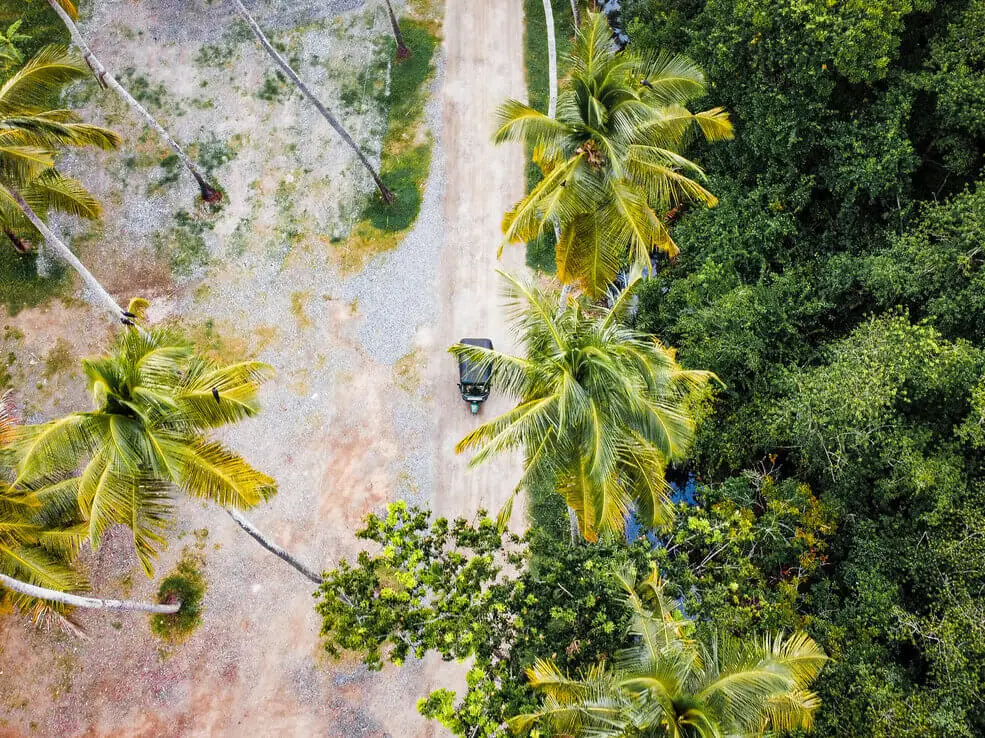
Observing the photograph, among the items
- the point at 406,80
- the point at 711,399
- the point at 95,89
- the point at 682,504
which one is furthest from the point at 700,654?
the point at 95,89

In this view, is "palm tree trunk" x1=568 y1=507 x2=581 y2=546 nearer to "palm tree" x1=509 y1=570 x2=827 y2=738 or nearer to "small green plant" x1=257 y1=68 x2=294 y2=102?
"palm tree" x1=509 y1=570 x2=827 y2=738

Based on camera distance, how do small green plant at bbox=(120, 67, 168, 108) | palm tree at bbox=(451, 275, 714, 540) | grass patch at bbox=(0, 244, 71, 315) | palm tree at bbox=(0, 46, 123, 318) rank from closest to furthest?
palm tree at bbox=(451, 275, 714, 540) < palm tree at bbox=(0, 46, 123, 318) < grass patch at bbox=(0, 244, 71, 315) < small green plant at bbox=(120, 67, 168, 108)

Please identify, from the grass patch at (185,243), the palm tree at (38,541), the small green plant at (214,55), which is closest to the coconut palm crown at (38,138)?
the grass patch at (185,243)

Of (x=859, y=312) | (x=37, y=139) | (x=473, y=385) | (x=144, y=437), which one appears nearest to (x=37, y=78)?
(x=37, y=139)

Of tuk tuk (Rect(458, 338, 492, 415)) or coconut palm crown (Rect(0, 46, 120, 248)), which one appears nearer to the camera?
coconut palm crown (Rect(0, 46, 120, 248))

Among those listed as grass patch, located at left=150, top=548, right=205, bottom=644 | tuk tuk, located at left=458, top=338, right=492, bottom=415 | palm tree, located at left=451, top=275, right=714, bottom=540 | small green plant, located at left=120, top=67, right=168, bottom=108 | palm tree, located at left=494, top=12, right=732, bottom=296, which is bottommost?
grass patch, located at left=150, top=548, right=205, bottom=644

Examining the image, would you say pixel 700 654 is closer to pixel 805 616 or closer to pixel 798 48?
pixel 805 616

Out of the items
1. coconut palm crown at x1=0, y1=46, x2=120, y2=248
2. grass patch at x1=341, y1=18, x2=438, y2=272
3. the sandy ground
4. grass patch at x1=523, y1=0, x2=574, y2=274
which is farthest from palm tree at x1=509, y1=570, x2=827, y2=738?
grass patch at x1=523, y1=0, x2=574, y2=274

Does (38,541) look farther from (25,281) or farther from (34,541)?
(25,281)
